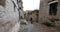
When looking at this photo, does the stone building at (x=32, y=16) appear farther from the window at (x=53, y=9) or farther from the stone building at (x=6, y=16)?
the stone building at (x=6, y=16)

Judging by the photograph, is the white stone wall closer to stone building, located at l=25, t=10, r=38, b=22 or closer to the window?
the window

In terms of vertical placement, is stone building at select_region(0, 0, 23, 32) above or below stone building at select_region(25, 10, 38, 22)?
above

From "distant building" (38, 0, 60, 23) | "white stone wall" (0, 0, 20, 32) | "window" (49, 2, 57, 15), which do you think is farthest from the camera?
"window" (49, 2, 57, 15)

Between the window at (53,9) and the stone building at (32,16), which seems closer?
the window at (53,9)

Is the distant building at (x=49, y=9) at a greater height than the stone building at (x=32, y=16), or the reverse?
the distant building at (x=49, y=9)

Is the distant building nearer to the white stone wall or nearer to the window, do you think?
the window

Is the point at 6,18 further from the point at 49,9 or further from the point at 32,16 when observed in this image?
the point at 32,16

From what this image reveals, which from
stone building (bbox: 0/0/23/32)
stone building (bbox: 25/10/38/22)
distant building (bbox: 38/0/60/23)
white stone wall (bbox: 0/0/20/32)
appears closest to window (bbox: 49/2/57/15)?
distant building (bbox: 38/0/60/23)

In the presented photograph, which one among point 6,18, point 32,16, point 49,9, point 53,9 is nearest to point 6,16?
point 6,18

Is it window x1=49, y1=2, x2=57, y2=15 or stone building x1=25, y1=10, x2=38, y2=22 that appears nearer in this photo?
window x1=49, y1=2, x2=57, y2=15

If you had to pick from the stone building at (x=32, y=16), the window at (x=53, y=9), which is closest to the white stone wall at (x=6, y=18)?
the window at (x=53, y=9)

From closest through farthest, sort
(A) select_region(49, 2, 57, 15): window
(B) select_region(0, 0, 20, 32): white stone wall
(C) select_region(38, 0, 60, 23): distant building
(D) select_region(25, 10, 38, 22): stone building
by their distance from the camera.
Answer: (B) select_region(0, 0, 20, 32): white stone wall, (C) select_region(38, 0, 60, 23): distant building, (A) select_region(49, 2, 57, 15): window, (D) select_region(25, 10, 38, 22): stone building

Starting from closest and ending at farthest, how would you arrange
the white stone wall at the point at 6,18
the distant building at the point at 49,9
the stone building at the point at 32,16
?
the white stone wall at the point at 6,18 < the distant building at the point at 49,9 < the stone building at the point at 32,16

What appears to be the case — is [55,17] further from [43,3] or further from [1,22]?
[1,22]
